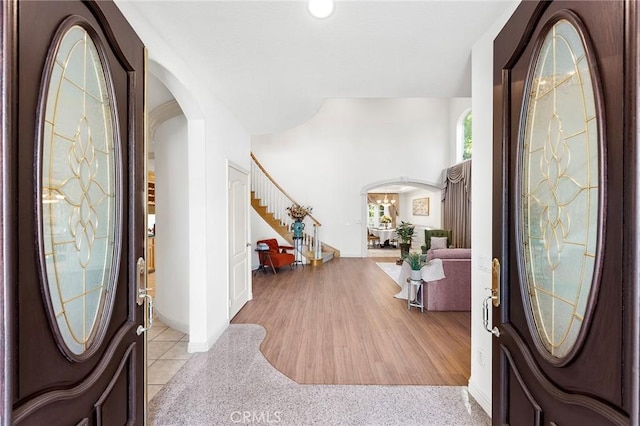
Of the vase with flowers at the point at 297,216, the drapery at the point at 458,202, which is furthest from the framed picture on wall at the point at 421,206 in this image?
the vase with flowers at the point at 297,216

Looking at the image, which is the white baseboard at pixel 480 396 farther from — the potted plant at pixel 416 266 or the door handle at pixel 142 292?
the door handle at pixel 142 292

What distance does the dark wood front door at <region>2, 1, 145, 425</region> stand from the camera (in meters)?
0.75

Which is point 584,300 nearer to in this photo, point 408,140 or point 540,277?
point 540,277

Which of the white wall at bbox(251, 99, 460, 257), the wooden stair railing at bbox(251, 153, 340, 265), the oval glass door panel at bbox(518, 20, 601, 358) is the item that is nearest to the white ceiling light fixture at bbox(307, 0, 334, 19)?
the oval glass door panel at bbox(518, 20, 601, 358)

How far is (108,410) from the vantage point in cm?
115

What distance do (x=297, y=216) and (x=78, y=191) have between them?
22.3ft

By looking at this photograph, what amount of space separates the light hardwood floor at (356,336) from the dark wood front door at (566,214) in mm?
1233

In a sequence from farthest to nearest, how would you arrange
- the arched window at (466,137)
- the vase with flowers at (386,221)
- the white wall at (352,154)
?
1. the vase with flowers at (386,221)
2. the white wall at (352,154)
3. the arched window at (466,137)

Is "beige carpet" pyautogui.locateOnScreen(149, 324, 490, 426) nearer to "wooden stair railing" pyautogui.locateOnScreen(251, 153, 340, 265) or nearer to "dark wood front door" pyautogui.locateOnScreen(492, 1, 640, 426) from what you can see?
"dark wood front door" pyautogui.locateOnScreen(492, 1, 640, 426)

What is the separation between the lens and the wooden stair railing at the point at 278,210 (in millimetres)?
7586

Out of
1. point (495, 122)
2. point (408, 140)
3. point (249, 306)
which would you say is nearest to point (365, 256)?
point (408, 140)

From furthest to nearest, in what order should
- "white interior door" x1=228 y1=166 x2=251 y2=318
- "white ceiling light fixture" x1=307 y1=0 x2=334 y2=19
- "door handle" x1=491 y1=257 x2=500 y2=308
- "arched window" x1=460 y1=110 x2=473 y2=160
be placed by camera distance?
"arched window" x1=460 y1=110 x2=473 y2=160 → "white interior door" x1=228 y1=166 x2=251 y2=318 → "white ceiling light fixture" x1=307 y1=0 x2=334 y2=19 → "door handle" x1=491 y1=257 x2=500 y2=308

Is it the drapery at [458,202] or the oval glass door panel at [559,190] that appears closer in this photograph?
the oval glass door panel at [559,190]

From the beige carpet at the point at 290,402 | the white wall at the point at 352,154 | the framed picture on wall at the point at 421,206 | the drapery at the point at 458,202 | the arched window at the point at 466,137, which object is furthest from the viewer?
the framed picture on wall at the point at 421,206
